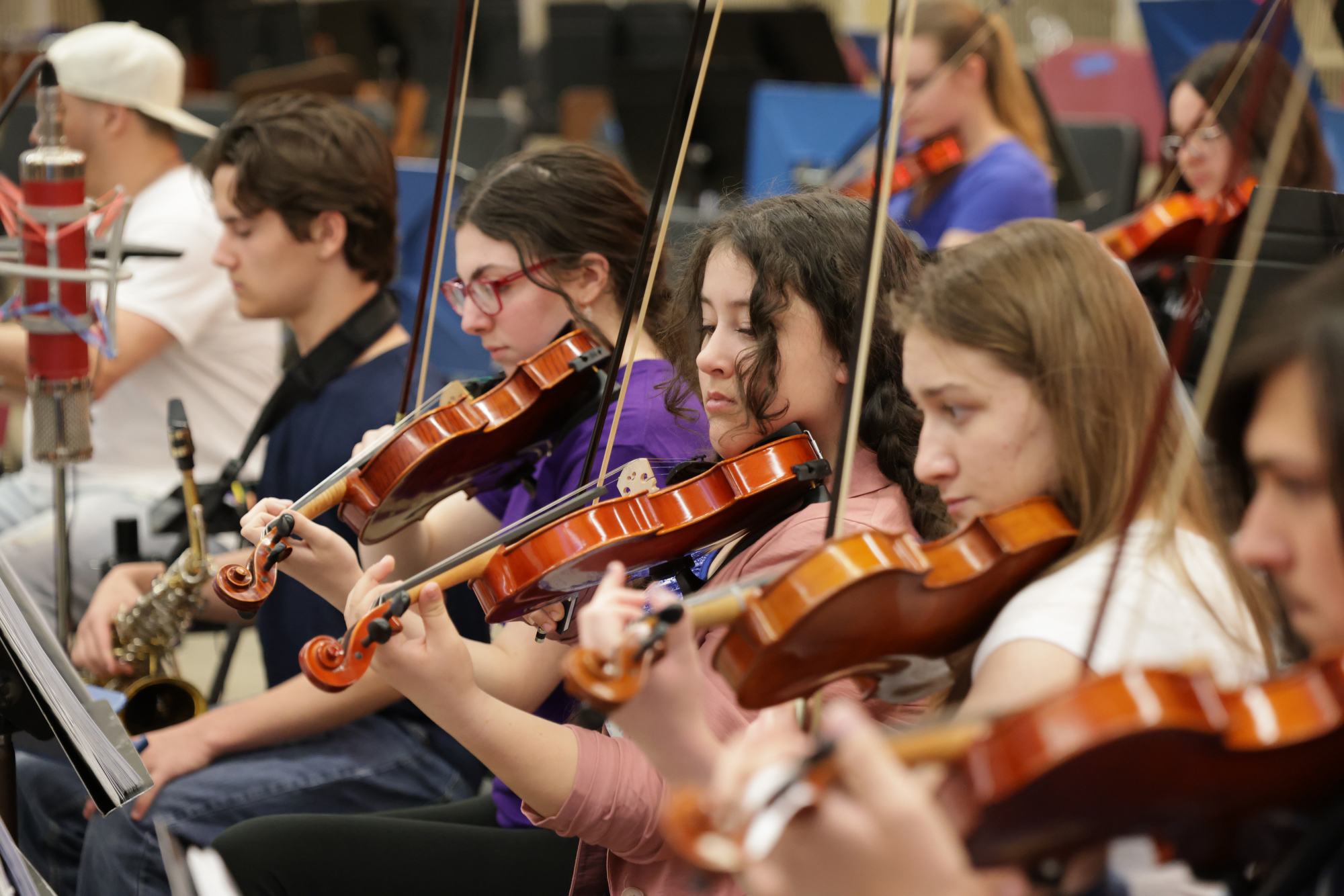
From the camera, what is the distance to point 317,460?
191 centimetres

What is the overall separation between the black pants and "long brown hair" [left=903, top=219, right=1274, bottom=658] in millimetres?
760

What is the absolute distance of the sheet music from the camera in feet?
3.96

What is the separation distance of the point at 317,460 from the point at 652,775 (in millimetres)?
895

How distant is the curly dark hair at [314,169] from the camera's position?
207cm

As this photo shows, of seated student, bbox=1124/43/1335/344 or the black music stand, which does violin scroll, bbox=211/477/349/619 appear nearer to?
the black music stand

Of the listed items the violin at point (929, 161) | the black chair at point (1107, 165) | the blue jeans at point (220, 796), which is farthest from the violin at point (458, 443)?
the black chair at point (1107, 165)

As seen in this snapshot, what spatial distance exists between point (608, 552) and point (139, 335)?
1558mm

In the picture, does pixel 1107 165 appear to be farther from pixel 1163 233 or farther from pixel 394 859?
pixel 394 859

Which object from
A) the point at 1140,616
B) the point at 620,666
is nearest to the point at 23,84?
the point at 620,666

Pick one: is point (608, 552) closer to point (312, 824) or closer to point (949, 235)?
point (312, 824)

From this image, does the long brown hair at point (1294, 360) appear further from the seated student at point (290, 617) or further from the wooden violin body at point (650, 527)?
the seated student at point (290, 617)

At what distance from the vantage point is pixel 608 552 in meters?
1.18

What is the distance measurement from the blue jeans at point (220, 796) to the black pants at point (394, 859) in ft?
0.49

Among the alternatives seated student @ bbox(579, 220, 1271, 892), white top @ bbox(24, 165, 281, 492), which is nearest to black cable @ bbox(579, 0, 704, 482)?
seated student @ bbox(579, 220, 1271, 892)
